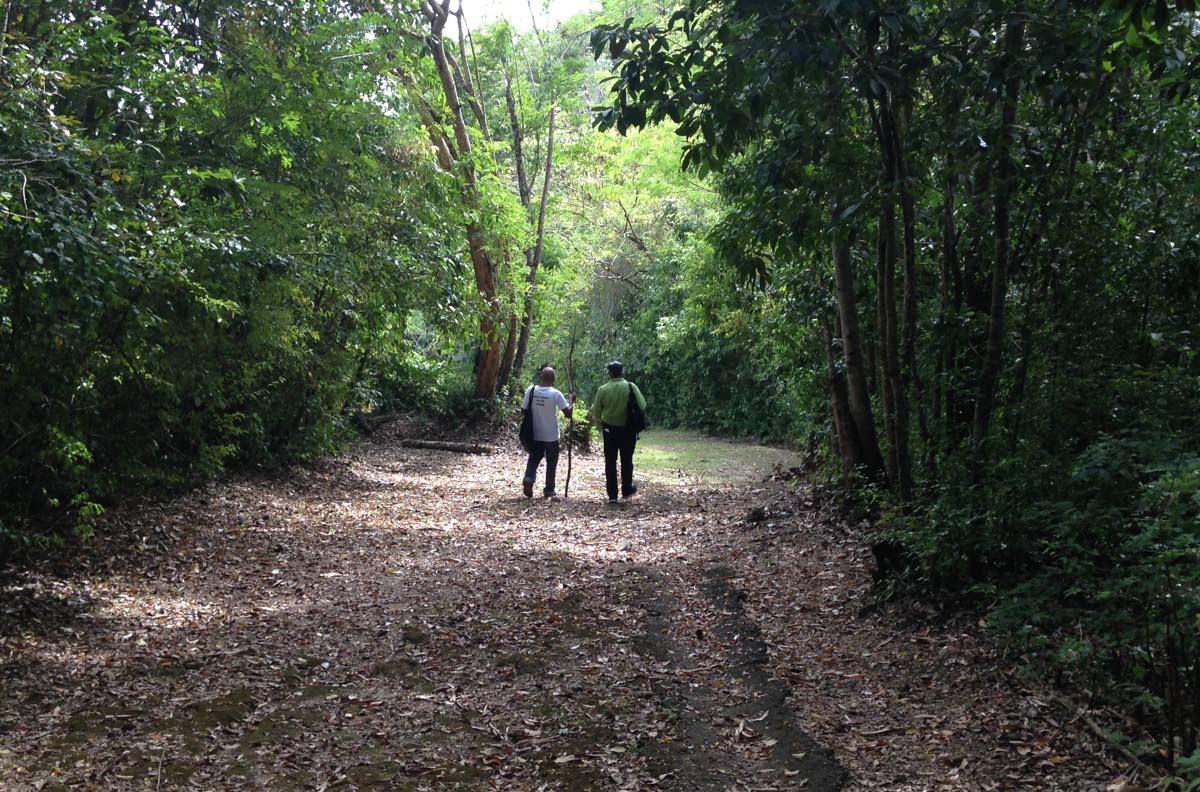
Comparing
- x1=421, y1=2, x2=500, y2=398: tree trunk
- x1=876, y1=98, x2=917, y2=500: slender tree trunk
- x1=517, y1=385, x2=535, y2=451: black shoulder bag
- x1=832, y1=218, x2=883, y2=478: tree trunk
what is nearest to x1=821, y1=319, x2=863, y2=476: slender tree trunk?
x1=832, y1=218, x2=883, y2=478: tree trunk

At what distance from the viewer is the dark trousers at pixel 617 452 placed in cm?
1230

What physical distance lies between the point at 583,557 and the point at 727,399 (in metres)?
20.6

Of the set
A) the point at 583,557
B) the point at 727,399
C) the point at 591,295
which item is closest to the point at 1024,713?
the point at 583,557

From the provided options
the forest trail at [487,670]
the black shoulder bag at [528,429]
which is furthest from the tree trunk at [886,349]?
the black shoulder bag at [528,429]

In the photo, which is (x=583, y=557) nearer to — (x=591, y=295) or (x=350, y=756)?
(x=350, y=756)

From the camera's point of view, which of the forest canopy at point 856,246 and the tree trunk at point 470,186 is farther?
the tree trunk at point 470,186

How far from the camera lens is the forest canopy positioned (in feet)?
16.4

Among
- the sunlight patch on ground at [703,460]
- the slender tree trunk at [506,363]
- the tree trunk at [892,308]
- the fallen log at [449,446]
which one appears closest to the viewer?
the tree trunk at [892,308]

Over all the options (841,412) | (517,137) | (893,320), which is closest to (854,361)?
(841,412)

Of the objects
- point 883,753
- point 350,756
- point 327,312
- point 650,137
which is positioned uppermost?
point 650,137

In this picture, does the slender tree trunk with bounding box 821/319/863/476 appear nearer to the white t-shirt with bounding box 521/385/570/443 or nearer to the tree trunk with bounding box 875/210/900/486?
the tree trunk with bounding box 875/210/900/486

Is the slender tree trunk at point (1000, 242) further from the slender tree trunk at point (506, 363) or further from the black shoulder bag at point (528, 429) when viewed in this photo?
the slender tree trunk at point (506, 363)

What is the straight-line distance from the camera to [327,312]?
12719 millimetres

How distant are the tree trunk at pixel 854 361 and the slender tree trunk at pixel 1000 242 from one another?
1.85 meters
